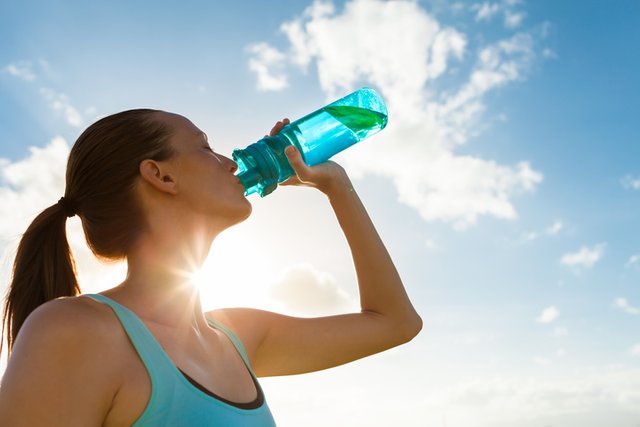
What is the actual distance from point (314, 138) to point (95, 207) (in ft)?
4.35

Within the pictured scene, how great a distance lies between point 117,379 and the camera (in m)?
1.72

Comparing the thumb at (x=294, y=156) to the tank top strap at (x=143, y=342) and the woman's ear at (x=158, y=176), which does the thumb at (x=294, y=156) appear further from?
the tank top strap at (x=143, y=342)

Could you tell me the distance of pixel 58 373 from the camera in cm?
159

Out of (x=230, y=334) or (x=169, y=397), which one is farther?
(x=230, y=334)

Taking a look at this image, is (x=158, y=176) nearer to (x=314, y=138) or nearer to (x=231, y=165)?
(x=231, y=165)

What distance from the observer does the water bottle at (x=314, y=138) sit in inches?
116

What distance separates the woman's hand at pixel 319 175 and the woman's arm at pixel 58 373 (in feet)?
4.52

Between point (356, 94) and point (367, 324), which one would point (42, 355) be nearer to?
point (367, 324)

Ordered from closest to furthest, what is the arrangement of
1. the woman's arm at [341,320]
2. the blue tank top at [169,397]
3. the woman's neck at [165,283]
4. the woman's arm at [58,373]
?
the woman's arm at [58,373]
the blue tank top at [169,397]
the woman's neck at [165,283]
the woman's arm at [341,320]

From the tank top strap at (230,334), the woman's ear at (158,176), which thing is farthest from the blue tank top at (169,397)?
the woman's ear at (158,176)

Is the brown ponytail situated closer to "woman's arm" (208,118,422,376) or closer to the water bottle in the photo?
"woman's arm" (208,118,422,376)

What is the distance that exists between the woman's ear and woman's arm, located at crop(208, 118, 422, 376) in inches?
24.4

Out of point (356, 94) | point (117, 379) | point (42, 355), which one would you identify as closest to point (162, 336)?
point (117, 379)

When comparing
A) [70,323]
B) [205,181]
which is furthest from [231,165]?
[70,323]
